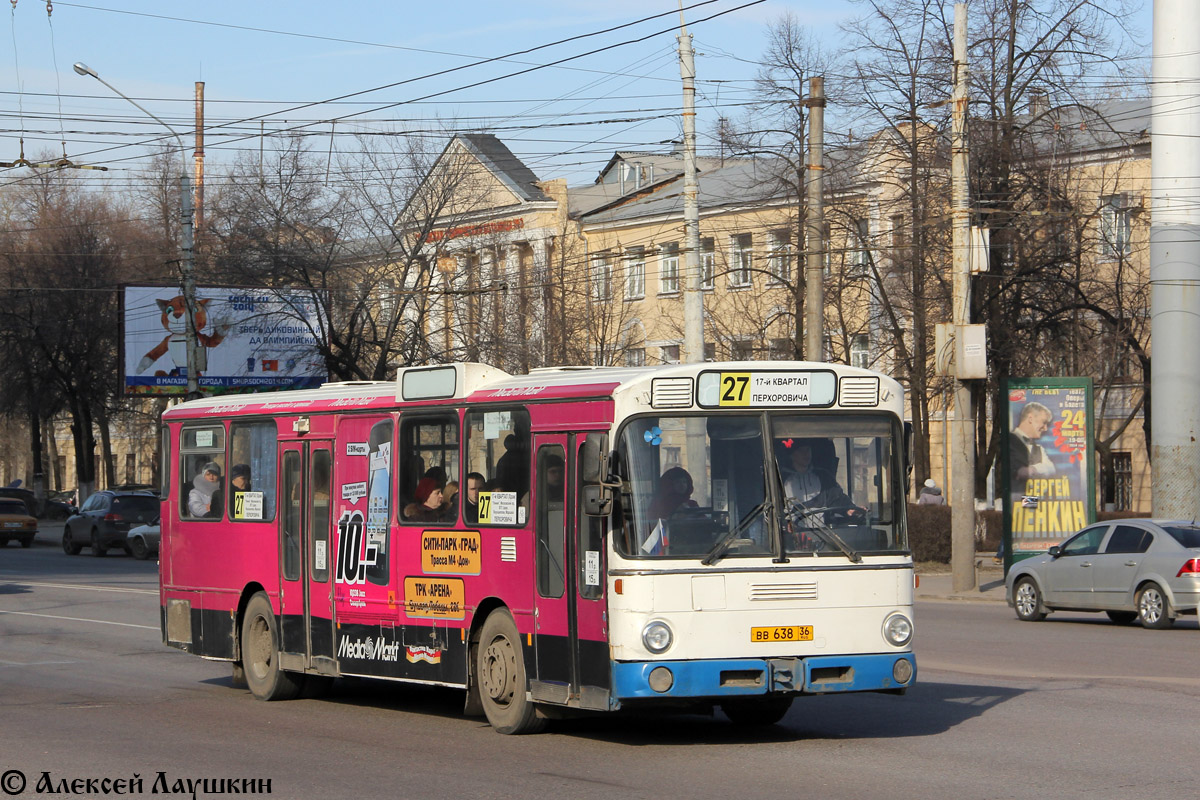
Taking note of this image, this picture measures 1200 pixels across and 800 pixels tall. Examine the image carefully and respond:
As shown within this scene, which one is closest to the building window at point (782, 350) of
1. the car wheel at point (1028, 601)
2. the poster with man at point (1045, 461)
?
the poster with man at point (1045, 461)

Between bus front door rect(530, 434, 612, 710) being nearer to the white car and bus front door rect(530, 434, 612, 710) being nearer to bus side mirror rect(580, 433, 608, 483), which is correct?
bus side mirror rect(580, 433, 608, 483)

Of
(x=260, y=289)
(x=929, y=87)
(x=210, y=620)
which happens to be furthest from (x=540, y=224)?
(x=210, y=620)

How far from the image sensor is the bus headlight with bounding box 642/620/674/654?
380 inches

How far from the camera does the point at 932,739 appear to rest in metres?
10.4

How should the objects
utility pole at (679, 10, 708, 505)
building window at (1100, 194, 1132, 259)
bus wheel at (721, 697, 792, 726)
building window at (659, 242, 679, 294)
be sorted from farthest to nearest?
1. building window at (659, 242, 679, 294)
2. building window at (1100, 194, 1132, 259)
3. utility pole at (679, 10, 708, 505)
4. bus wheel at (721, 697, 792, 726)

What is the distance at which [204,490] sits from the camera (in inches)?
575

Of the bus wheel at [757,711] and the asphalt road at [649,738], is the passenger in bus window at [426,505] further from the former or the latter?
the bus wheel at [757,711]

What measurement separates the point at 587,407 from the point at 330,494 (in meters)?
3.53

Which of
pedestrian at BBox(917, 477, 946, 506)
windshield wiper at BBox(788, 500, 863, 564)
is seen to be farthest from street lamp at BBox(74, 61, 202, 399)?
windshield wiper at BBox(788, 500, 863, 564)

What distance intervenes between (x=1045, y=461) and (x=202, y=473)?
16420 mm

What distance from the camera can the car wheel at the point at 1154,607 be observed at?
64.3 feet

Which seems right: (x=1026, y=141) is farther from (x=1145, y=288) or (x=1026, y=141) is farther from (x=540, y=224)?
(x=540, y=224)

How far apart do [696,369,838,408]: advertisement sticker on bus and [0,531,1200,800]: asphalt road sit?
2.22 meters

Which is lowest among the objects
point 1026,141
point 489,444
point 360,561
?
point 360,561
